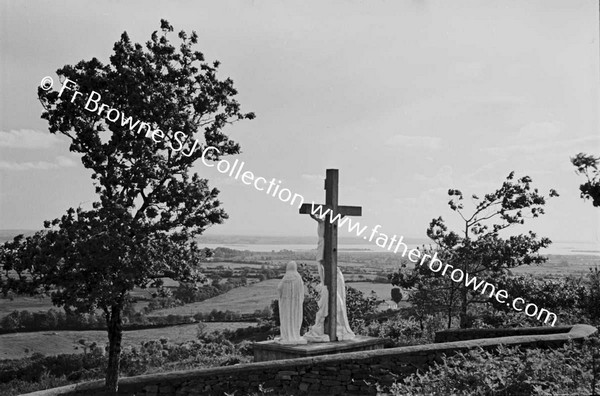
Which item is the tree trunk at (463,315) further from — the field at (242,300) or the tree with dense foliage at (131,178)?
the tree with dense foliage at (131,178)

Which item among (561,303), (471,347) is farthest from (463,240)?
(471,347)

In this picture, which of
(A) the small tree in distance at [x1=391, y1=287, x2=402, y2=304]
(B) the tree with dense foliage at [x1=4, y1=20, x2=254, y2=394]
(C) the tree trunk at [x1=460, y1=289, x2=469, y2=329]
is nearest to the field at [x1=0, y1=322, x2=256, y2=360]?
(B) the tree with dense foliage at [x1=4, y1=20, x2=254, y2=394]

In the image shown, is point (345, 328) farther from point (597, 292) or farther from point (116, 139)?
point (597, 292)

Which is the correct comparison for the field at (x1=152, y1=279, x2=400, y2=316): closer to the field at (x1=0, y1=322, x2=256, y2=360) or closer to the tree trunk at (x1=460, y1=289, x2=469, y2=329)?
the field at (x1=0, y1=322, x2=256, y2=360)

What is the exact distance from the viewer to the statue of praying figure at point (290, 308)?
38.5 feet

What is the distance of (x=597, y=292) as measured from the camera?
15430 mm

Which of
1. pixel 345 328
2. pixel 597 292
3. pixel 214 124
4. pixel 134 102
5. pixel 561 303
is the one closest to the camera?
pixel 134 102

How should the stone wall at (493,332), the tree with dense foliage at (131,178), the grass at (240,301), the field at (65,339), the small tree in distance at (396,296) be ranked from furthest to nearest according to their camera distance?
the small tree in distance at (396,296), the grass at (240,301), the field at (65,339), the stone wall at (493,332), the tree with dense foliage at (131,178)

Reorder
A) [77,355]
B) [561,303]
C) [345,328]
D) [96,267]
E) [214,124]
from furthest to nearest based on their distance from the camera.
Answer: [561,303], [77,355], [345,328], [214,124], [96,267]

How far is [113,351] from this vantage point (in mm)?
10836

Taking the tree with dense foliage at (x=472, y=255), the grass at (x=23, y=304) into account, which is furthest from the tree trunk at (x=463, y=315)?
the grass at (x=23, y=304)

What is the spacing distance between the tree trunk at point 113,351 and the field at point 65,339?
156 inches

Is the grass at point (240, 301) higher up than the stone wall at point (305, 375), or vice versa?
the grass at point (240, 301)

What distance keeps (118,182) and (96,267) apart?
178cm
